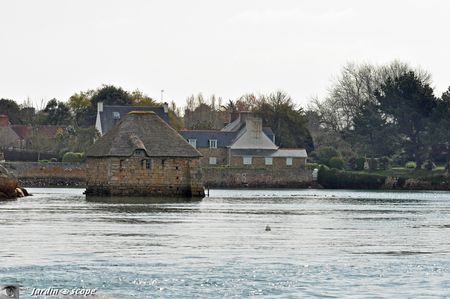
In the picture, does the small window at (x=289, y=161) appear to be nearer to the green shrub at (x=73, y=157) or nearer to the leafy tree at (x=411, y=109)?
the leafy tree at (x=411, y=109)

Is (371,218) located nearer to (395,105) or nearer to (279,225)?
(279,225)

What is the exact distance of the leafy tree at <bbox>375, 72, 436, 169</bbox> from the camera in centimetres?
12194

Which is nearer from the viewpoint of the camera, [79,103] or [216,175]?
[216,175]

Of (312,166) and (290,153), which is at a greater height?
(290,153)

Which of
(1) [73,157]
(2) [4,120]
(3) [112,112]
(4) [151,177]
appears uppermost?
(2) [4,120]

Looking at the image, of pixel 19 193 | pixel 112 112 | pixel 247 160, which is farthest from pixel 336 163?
pixel 19 193

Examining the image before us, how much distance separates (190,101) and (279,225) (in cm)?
14439

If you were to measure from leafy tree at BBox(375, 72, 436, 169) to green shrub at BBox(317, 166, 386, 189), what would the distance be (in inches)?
Result: 302

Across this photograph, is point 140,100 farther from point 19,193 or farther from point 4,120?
point 19,193

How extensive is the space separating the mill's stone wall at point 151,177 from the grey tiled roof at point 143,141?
413 millimetres

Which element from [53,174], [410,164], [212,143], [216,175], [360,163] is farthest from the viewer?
[212,143]

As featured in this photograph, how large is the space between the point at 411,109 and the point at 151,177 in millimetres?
50069

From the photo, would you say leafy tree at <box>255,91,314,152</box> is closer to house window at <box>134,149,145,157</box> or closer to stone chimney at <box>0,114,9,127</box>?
stone chimney at <box>0,114,9,127</box>

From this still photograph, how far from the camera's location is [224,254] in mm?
35094
